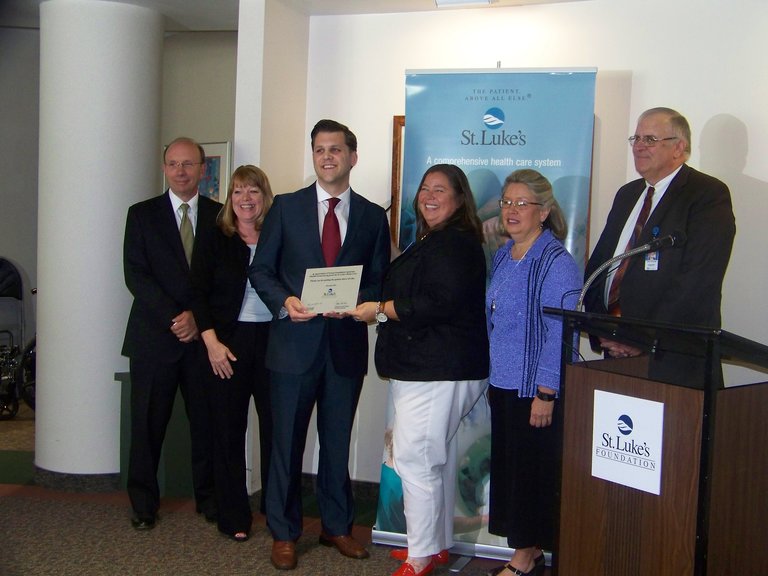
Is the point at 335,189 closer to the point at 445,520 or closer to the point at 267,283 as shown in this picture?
the point at 267,283

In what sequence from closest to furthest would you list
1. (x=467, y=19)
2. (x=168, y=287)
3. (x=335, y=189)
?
(x=335, y=189)
(x=168, y=287)
(x=467, y=19)

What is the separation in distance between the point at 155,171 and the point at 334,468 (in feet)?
7.23

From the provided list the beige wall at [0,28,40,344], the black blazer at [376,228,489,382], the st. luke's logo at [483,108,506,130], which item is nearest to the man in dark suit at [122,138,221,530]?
the black blazer at [376,228,489,382]

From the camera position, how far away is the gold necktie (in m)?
3.60

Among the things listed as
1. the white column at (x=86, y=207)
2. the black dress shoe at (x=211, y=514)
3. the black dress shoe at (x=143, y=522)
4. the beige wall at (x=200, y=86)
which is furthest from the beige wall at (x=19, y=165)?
the black dress shoe at (x=211, y=514)

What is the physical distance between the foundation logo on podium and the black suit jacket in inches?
51.7

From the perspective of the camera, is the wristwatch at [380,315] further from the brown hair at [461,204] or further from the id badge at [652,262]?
the id badge at [652,262]

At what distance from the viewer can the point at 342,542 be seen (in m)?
3.36

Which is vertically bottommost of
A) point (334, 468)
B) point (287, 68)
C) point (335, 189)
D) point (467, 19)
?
point (334, 468)

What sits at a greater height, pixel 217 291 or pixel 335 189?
pixel 335 189

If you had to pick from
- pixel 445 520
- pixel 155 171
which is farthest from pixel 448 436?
pixel 155 171

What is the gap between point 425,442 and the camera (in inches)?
117

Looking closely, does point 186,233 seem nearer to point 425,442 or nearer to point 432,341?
point 432,341

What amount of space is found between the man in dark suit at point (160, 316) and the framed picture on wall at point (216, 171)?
162cm
